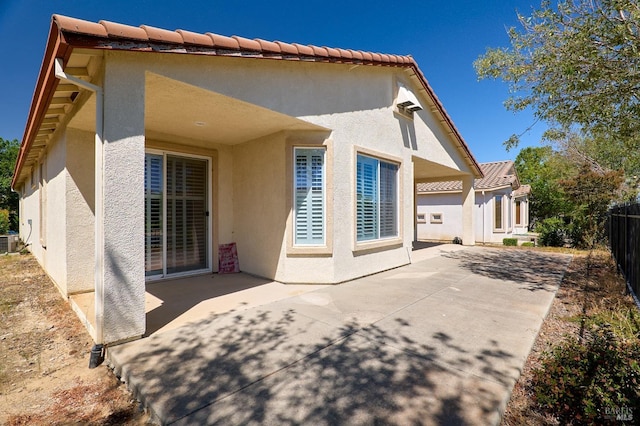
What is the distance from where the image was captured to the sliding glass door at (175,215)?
268 inches

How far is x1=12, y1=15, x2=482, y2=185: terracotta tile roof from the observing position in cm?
321

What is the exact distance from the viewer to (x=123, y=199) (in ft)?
12.3

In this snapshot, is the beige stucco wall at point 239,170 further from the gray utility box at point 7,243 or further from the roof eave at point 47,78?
the gray utility box at point 7,243

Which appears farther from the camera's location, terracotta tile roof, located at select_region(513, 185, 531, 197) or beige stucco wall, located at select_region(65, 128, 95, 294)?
terracotta tile roof, located at select_region(513, 185, 531, 197)

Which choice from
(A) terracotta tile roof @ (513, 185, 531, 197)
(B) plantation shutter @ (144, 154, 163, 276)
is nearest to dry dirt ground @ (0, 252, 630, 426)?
(B) plantation shutter @ (144, 154, 163, 276)

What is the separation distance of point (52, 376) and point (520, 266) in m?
10.9

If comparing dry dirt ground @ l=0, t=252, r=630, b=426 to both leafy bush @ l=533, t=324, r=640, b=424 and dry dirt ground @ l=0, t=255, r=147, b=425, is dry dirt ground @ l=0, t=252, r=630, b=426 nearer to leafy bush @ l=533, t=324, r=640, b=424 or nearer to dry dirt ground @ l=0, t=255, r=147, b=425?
dry dirt ground @ l=0, t=255, r=147, b=425

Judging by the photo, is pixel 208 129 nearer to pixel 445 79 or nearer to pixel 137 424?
pixel 137 424

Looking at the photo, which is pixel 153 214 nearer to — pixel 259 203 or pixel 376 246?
pixel 259 203

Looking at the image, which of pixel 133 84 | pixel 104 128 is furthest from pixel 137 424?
pixel 133 84

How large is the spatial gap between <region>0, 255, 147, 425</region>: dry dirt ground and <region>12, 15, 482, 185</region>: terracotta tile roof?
3485 millimetres

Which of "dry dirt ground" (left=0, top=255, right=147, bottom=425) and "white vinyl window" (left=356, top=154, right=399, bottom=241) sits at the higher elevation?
"white vinyl window" (left=356, top=154, right=399, bottom=241)

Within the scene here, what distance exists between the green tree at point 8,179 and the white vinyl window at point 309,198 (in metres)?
30.7

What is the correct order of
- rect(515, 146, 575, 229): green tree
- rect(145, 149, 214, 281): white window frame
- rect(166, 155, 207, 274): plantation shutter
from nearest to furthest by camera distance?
rect(145, 149, 214, 281): white window frame → rect(166, 155, 207, 274): plantation shutter → rect(515, 146, 575, 229): green tree
